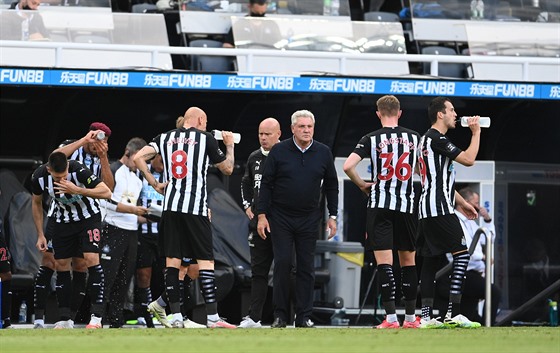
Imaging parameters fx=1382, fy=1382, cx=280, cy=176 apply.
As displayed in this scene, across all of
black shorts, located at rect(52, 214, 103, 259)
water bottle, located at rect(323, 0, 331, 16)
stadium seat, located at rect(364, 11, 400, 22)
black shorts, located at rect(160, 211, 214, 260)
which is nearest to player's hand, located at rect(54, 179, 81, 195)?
black shorts, located at rect(52, 214, 103, 259)

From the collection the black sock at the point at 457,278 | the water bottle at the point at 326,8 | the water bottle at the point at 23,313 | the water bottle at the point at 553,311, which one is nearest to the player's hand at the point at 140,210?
the water bottle at the point at 23,313

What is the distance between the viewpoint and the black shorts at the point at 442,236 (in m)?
10.8

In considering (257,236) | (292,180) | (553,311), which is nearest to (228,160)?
(292,180)

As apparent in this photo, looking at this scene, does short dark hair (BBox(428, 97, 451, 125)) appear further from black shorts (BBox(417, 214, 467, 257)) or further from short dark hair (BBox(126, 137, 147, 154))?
short dark hair (BBox(126, 137, 147, 154))

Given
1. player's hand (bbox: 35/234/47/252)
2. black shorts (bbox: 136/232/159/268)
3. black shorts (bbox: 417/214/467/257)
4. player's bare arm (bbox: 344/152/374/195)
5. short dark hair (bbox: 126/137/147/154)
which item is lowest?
black shorts (bbox: 136/232/159/268)

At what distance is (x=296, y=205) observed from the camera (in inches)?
438

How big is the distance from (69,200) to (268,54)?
345cm

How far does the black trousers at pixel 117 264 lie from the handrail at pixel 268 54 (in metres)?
1.94

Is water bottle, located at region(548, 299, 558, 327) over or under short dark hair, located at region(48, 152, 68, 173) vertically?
under

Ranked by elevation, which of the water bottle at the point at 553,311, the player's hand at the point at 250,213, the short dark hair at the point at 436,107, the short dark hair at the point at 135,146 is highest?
the short dark hair at the point at 436,107

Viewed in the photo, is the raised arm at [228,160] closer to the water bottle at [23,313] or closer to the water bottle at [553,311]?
the water bottle at [23,313]

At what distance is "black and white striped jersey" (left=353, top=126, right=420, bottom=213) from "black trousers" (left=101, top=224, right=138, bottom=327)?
280 cm

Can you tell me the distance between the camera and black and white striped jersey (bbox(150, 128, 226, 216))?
10.9m

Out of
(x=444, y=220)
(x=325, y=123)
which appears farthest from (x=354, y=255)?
(x=444, y=220)
